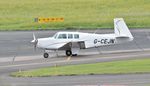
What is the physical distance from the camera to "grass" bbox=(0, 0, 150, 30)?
221ft

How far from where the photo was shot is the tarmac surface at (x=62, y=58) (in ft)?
107

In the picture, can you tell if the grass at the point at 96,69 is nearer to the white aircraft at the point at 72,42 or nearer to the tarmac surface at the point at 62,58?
the tarmac surface at the point at 62,58

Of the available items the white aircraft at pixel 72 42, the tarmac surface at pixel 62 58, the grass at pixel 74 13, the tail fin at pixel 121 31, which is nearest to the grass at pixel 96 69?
the tarmac surface at pixel 62 58

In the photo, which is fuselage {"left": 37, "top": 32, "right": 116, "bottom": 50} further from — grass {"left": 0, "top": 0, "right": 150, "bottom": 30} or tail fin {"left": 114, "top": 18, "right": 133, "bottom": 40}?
grass {"left": 0, "top": 0, "right": 150, "bottom": 30}

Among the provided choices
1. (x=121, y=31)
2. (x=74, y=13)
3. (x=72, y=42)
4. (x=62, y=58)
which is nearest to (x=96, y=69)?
(x=62, y=58)

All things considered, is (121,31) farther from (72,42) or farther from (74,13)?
(74,13)

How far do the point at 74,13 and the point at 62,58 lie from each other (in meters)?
32.8

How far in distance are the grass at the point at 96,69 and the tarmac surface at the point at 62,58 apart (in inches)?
48.4

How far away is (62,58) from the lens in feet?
152

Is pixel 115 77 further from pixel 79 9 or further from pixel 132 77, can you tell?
pixel 79 9

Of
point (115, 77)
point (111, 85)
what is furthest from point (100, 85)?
point (115, 77)

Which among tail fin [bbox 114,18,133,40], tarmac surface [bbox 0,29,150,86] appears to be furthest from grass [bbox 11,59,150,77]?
tail fin [bbox 114,18,133,40]

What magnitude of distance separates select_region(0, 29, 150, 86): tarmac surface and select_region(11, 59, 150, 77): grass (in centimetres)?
123

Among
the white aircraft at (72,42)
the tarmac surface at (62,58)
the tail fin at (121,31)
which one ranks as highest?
the tail fin at (121,31)
